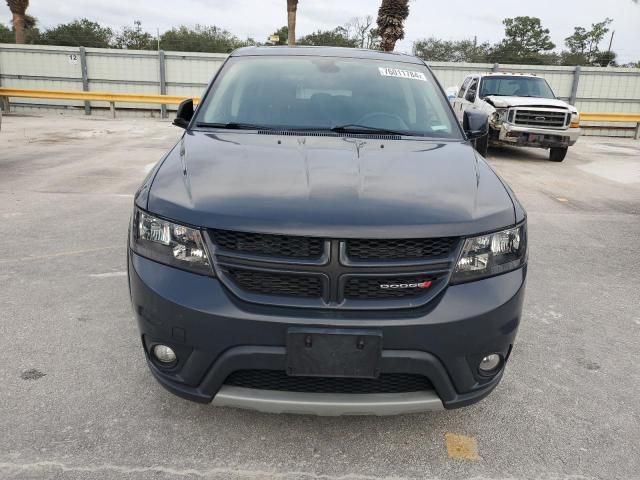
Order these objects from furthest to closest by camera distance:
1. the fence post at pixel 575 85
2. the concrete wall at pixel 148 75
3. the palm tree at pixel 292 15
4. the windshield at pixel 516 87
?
1. the palm tree at pixel 292 15
2. the concrete wall at pixel 148 75
3. the fence post at pixel 575 85
4. the windshield at pixel 516 87

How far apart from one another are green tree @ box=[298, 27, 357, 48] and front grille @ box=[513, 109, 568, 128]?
30.5 metres

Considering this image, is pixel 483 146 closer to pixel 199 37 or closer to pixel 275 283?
pixel 275 283

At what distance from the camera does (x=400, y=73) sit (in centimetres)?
358

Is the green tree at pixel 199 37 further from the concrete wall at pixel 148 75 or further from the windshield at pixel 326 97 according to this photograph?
the windshield at pixel 326 97

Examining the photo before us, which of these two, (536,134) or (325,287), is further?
(536,134)

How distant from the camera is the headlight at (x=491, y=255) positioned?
2027 millimetres

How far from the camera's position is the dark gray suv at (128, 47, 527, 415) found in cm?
191

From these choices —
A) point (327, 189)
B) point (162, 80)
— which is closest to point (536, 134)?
point (327, 189)

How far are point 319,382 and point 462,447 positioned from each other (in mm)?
777

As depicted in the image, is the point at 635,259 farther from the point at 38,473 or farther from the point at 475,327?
the point at 38,473

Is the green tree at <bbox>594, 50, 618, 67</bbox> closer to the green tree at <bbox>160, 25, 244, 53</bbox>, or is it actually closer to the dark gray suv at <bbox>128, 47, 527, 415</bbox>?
the green tree at <bbox>160, 25, 244, 53</bbox>

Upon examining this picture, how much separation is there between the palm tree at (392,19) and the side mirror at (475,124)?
1735 cm

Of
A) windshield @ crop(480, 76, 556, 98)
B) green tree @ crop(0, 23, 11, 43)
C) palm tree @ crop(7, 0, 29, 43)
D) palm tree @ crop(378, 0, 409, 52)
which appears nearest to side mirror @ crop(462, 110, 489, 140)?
windshield @ crop(480, 76, 556, 98)

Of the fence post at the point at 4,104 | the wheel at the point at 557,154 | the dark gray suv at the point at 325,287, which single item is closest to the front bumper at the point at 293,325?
the dark gray suv at the point at 325,287
